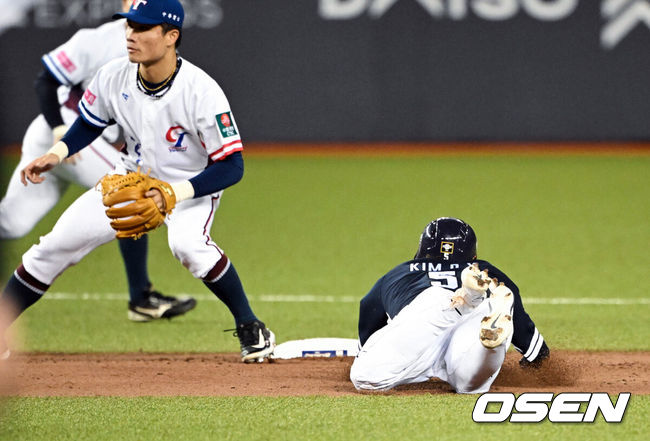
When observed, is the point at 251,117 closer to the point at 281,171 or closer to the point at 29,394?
the point at 281,171

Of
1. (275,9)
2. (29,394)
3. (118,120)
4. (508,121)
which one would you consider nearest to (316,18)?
(275,9)

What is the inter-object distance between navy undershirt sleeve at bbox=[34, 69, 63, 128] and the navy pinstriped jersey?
8.80ft

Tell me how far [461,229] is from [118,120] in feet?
6.21

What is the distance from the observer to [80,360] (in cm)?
593

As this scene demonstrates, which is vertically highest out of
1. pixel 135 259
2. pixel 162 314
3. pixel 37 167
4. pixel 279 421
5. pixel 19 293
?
pixel 37 167

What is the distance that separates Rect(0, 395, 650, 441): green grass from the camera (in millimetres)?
3998

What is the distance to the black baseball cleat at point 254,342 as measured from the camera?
5.76 meters

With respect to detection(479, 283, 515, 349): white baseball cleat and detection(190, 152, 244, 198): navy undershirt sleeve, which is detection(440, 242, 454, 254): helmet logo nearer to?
detection(479, 283, 515, 349): white baseball cleat

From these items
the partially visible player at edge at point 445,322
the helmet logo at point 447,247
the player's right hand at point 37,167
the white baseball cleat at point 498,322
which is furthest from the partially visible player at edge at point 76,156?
the white baseball cleat at point 498,322

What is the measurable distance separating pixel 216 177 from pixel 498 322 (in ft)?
5.34

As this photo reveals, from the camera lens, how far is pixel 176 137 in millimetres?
5484

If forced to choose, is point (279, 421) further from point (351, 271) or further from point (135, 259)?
point (351, 271)

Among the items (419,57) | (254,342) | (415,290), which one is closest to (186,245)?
(254,342)

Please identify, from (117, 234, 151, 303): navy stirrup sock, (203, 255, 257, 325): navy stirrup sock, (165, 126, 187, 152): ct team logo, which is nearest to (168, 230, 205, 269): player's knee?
(203, 255, 257, 325): navy stirrup sock
